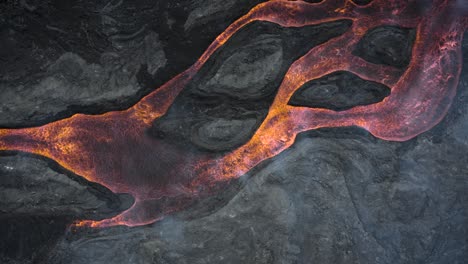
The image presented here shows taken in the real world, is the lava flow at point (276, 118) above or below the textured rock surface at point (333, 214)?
above

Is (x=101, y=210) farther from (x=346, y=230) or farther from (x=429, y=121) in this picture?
(x=429, y=121)

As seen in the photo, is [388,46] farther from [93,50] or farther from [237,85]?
[93,50]

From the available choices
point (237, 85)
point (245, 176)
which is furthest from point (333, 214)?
point (237, 85)

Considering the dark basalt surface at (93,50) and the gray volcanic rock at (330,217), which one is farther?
the gray volcanic rock at (330,217)

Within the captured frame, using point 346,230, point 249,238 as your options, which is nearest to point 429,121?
point 346,230

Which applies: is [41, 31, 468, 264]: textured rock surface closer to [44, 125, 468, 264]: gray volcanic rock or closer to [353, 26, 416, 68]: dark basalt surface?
[44, 125, 468, 264]: gray volcanic rock

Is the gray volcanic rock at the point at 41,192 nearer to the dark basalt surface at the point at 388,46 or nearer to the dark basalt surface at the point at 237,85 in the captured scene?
the dark basalt surface at the point at 237,85

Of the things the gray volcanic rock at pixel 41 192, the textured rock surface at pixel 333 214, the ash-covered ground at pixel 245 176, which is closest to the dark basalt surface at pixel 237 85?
the ash-covered ground at pixel 245 176
